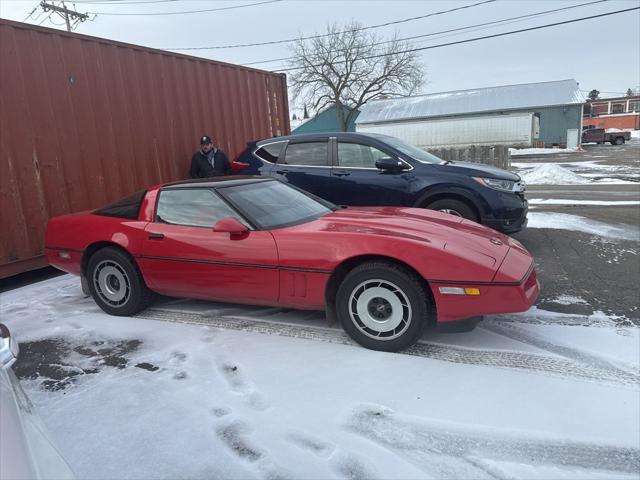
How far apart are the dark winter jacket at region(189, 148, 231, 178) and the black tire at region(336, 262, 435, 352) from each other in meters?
4.16

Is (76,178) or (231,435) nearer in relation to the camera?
(231,435)

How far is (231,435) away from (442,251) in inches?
68.6

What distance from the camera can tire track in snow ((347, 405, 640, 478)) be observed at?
2205mm

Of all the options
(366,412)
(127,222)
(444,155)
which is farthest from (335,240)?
(444,155)

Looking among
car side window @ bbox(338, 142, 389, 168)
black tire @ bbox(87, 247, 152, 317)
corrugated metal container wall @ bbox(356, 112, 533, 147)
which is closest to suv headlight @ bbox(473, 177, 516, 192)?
car side window @ bbox(338, 142, 389, 168)

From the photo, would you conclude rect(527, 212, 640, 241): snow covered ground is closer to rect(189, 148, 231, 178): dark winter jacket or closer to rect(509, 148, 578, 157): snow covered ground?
rect(189, 148, 231, 178): dark winter jacket

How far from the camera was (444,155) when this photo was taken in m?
15.8

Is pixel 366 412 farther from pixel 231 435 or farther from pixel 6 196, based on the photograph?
pixel 6 196

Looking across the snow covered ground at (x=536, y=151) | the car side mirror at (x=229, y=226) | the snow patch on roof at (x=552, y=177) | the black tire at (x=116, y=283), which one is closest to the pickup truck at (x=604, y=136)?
the snow covered ground at (x=536, y=151)

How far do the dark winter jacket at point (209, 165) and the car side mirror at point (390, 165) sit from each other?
2.39 m

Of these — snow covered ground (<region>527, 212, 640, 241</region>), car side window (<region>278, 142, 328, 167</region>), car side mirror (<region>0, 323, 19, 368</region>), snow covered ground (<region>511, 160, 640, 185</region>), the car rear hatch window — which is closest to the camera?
car side mirror (<region>0, 323, 19, 368</region>)

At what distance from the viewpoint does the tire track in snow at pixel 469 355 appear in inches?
118

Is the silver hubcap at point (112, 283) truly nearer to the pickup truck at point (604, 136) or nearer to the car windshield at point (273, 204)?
the car windshield at point (273, 204)

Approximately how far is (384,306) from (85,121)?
4.74 metres
